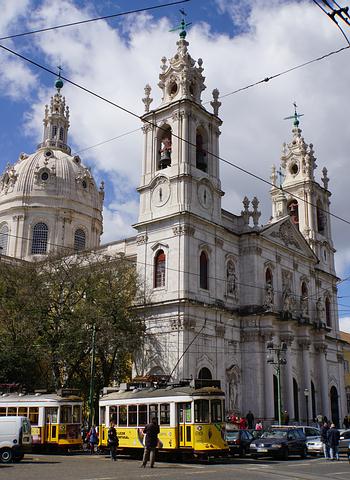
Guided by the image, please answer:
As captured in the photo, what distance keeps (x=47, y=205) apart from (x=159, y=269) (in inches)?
933

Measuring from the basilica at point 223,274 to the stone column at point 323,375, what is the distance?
9 centimetres

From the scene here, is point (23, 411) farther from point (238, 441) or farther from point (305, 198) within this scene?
point (305, 198)

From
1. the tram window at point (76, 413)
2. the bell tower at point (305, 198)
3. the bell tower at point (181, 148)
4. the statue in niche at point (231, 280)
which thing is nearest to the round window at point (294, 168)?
the bell tower at point (305, 198)

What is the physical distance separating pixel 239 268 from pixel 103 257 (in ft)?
33.1

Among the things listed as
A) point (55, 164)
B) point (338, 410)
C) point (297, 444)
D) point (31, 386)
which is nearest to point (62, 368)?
point (31, 386)

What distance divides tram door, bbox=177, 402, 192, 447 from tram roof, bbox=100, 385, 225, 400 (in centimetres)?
44

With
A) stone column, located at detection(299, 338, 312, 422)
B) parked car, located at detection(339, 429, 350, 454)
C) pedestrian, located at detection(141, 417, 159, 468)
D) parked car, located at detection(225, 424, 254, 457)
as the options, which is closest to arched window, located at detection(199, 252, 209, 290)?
stone column, located at detection(299, 338, 312, 422)

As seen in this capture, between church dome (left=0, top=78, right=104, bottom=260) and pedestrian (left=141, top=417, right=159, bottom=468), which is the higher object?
church dome (left=0, top=78, right=104, bottom=260)

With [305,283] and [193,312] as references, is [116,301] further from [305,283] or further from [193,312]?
[305,283]

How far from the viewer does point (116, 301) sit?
36312 millimetres

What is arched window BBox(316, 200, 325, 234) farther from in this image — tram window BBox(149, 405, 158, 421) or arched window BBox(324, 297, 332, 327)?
tram window BBox(149, 405, 158, 421)

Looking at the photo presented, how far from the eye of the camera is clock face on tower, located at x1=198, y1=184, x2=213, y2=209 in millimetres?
40750

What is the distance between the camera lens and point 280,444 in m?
24.3

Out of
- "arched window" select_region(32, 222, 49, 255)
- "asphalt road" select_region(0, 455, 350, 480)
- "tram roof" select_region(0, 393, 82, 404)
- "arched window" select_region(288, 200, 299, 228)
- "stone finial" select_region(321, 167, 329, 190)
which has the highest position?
"stone finial" select_region(321, 167, 329, 190)
